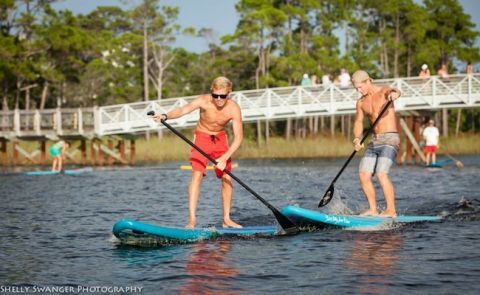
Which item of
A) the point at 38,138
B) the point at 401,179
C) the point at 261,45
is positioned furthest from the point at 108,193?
the point at 261,45

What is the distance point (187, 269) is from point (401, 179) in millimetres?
14680

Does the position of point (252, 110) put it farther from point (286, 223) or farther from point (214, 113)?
point (214, 113)

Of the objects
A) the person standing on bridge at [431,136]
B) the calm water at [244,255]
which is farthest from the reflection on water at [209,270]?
the person standing on bridge at [431,136]

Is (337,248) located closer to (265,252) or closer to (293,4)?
(265,252)

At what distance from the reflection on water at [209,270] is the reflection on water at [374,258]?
3.70 feet

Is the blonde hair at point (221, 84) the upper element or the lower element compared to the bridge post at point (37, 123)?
upper

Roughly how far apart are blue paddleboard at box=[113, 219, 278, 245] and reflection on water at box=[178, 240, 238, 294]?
0.20 meters

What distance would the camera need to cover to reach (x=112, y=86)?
55250mm

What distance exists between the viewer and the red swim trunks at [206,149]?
356 inches

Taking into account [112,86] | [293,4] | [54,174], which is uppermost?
[293,4]

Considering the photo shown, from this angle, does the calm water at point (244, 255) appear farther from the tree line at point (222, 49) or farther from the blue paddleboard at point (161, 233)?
the tree line at point (222, 49)

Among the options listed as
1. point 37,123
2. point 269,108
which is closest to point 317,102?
point 269,108

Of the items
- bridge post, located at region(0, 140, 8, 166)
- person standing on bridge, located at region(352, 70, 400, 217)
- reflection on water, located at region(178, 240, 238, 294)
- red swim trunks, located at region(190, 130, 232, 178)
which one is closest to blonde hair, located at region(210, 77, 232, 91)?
red swim trunks, located at region(190, 130, 232, 178)

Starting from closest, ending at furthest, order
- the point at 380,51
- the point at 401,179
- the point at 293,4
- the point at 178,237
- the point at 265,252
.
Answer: the point at 265,252
the point at 178,237
the point at 401,179
the point at 293,4
the point at 380,51
